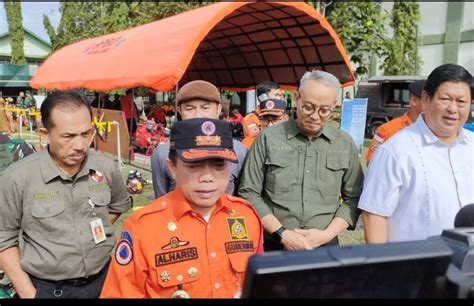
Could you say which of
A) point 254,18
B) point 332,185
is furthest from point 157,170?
point 254,18

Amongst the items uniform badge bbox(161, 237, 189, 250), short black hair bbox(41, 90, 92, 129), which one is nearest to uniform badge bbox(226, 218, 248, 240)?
uniform badge bbox(161, 237, 189, 250)

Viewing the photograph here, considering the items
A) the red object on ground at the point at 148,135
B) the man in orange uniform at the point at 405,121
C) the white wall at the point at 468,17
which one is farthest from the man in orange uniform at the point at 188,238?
the white wall at the point at 468,17

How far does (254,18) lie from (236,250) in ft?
32.7

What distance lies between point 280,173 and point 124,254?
1102 millimetres

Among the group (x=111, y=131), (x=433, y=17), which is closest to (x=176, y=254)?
(x=111, y=131)

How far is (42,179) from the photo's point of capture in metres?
1.95

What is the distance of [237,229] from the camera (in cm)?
162

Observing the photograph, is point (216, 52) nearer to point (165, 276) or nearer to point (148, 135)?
point (148, 135)

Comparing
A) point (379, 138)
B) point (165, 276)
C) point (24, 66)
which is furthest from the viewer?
point (24, 66)

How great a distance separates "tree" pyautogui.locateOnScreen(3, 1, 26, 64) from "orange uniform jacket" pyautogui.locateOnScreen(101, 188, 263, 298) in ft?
146

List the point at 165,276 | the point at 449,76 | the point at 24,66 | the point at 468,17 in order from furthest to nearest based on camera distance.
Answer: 1. the point at 24,66
2. the point at 468,17
3. the point at 449,76
4. the point at 165,276

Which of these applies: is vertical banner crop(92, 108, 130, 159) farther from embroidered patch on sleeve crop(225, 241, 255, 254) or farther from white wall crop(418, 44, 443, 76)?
white wall crop(418, 44, 443, 76)

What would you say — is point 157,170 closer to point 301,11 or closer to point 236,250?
point 236,250

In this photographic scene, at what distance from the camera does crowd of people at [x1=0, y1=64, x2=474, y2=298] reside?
4.84ft
